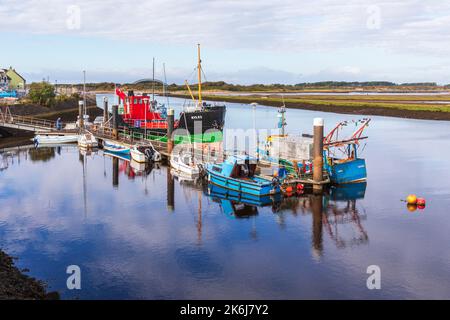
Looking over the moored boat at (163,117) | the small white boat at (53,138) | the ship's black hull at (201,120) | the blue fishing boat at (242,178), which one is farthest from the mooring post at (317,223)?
the small white boat at (53,138)

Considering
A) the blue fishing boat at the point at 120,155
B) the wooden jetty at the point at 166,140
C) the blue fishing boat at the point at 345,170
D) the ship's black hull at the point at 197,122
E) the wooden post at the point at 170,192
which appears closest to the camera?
the wooden post at the point at 170,192

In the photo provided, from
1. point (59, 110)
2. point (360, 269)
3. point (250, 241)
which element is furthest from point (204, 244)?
point (59, 110)

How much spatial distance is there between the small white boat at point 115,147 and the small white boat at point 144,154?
7.73 feet

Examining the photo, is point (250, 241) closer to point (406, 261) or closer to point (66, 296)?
point (406, 261)

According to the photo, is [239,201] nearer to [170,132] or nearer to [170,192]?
[170,192]

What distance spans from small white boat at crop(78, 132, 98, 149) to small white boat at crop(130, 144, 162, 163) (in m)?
10.1

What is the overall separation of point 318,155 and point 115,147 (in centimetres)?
2602

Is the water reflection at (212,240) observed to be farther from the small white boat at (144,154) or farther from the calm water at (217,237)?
the small white boat at (144,154)

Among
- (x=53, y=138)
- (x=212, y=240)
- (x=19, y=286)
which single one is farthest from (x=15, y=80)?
(x=19, y=286)

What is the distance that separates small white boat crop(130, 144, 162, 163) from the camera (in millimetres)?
48531

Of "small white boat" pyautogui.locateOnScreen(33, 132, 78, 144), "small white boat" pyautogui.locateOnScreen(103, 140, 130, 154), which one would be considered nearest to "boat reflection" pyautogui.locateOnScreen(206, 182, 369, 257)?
"small white boat" pyautogui.locateOnScreen(103, 140, 130, 154)

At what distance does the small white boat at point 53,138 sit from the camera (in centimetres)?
6122

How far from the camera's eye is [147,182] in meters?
40.4
